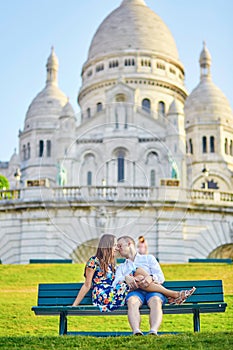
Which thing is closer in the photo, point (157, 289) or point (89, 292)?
point (157, 289)

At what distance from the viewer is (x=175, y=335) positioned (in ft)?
27.1

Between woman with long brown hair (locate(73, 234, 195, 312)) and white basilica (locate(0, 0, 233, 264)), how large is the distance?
425 inches

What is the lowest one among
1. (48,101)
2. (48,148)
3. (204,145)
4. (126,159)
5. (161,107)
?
(126,159)

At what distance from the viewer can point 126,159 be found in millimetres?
56125

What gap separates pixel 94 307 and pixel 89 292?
0.38 m

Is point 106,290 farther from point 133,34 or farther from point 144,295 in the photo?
point 133,34

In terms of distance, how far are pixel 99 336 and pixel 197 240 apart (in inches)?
557

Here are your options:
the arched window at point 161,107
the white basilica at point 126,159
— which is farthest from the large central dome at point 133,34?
the arched window at point 161,107

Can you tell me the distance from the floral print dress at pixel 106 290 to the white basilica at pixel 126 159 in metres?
10.8

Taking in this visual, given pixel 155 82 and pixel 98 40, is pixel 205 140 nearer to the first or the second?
pixel 155 82

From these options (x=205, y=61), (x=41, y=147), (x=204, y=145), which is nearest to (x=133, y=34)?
(x=205, y=61)

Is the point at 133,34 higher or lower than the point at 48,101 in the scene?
higher

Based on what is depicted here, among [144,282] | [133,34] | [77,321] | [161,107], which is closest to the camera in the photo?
[144,282]

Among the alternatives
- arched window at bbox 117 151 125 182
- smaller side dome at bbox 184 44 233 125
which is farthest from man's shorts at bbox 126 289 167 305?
smaller side dome at bbox 184 44 233 125
